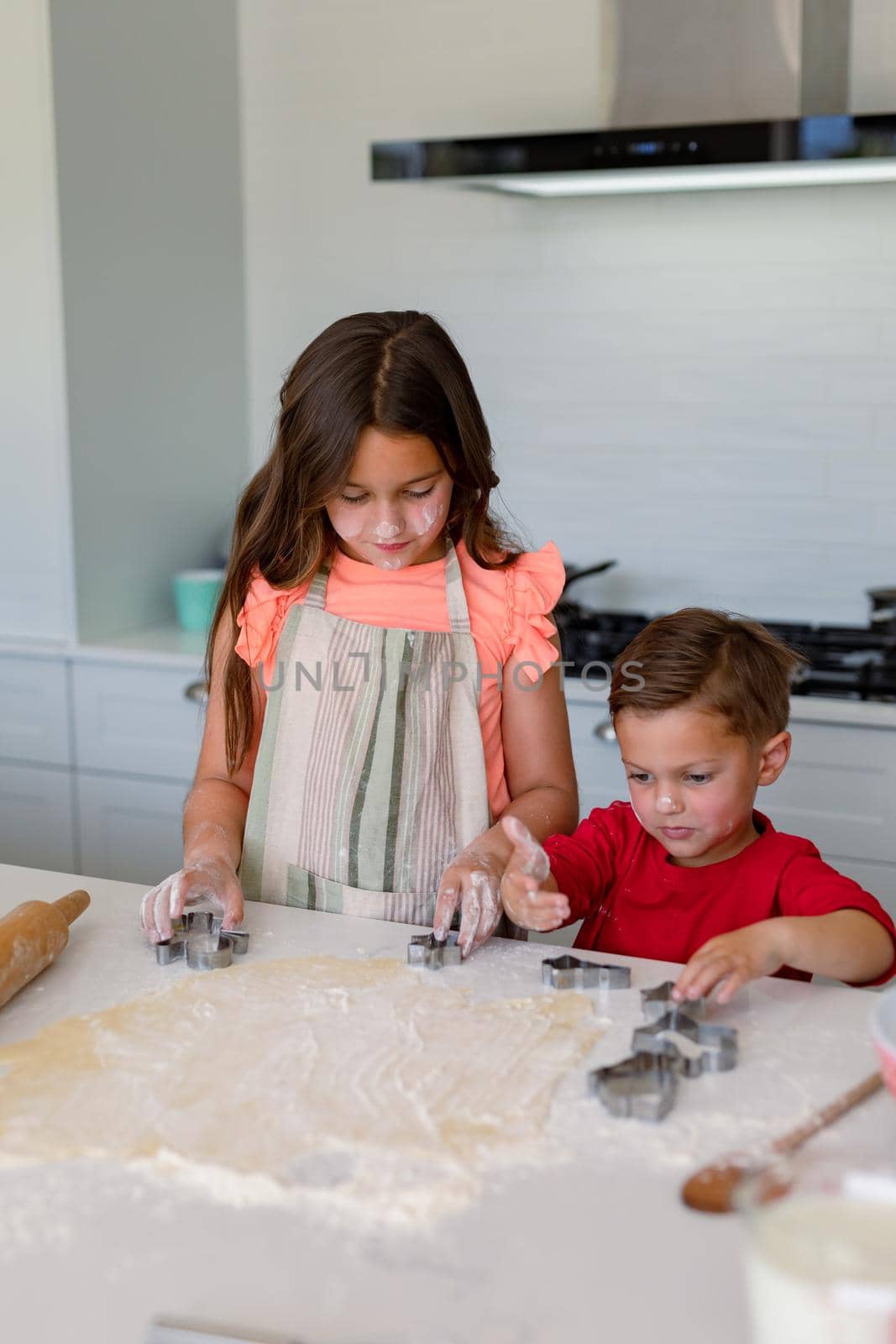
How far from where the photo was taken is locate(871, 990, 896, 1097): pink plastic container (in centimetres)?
80

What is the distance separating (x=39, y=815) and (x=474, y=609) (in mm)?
1428

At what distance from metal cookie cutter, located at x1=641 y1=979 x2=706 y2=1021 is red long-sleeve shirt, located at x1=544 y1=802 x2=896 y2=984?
0.25 meters

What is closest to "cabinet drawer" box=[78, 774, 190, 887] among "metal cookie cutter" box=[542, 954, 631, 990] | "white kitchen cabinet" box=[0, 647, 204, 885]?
"white kitchen cabinet" box=[0, 647, 204, 885]

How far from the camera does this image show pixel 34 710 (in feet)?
8.48

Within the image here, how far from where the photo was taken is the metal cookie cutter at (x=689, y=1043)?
3.07ft

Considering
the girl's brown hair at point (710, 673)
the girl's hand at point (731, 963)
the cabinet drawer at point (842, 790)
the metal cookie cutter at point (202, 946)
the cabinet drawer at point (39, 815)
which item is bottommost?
the cabinet drawer at point (39, 815)

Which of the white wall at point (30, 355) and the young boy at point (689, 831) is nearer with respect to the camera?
the young boy at point (689, 831)

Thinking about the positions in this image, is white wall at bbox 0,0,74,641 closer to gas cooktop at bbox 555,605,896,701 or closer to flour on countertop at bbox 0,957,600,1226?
gas cooktop at bbox 555,605,896,701

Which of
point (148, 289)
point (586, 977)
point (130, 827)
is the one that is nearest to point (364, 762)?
point (586, 977)

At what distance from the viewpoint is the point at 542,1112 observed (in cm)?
88

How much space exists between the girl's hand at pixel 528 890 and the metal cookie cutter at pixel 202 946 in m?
0.23

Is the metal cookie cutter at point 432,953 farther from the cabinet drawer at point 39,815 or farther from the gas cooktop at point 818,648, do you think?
the cabinet drawer at point 39,815

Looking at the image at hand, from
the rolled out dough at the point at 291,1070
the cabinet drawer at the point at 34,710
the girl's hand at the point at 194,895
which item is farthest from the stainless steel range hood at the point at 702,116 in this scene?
the rolled out dough at the point at 291,1070

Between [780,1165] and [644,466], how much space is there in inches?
86.4
